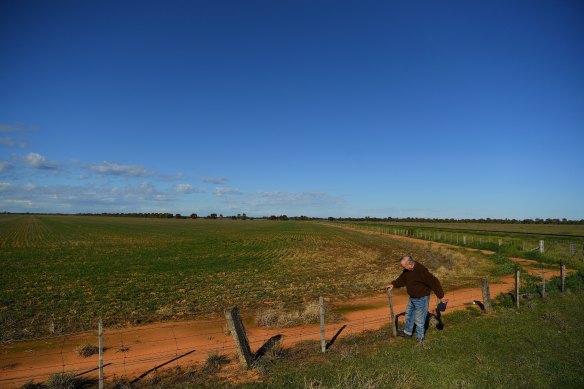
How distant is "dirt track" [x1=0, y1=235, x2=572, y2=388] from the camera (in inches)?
355

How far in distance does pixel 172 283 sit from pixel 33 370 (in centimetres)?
1182

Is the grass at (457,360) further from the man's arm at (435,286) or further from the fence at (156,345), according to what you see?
the man's arm at (435,286)

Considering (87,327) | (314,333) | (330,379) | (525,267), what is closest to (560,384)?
(330,379)

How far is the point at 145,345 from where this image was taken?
10.8 m

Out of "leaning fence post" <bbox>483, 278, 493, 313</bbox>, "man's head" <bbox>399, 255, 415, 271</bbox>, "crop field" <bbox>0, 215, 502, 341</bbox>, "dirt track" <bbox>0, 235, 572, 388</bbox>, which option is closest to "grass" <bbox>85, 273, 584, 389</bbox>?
"dirt track" <bbox>0, 235, 572, 388</bbox>

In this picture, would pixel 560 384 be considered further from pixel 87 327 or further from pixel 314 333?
→ pixel 87 327

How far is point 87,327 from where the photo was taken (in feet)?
41.4

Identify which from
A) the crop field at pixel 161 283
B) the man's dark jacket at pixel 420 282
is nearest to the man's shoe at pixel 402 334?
the man's dark jacket at pixel 420 282

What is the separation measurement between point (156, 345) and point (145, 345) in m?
0.33

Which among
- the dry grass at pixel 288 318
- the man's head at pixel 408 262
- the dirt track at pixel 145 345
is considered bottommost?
the dirt track at pixel 145 345

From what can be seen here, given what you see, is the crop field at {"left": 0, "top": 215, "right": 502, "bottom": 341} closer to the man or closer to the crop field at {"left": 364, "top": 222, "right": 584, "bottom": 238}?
the man

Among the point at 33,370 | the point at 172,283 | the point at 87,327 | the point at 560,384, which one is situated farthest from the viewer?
the point at 172,283

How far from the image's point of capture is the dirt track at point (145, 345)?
9008mm

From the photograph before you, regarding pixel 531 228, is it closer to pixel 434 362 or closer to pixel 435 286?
pixel 435 286
